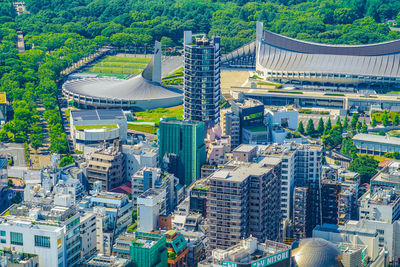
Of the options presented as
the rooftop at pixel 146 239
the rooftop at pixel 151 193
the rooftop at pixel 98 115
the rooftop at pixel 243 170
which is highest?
the rooftop at pixel 243 170

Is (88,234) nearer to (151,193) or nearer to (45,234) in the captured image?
(45,234)

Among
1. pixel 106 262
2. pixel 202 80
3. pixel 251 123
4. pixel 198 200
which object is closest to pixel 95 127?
pixel 202 80

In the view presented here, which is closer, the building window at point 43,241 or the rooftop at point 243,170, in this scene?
the building window at point 43,241

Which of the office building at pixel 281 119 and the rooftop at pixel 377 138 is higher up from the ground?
the office building at pixel 281 119

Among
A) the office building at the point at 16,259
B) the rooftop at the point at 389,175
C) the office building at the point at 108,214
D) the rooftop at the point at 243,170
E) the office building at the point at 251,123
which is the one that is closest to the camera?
the office building at the point at 16,259

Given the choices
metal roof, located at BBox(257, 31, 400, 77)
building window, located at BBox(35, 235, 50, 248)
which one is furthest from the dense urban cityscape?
metal roof, located at BBox(257, 31, 400, 77)

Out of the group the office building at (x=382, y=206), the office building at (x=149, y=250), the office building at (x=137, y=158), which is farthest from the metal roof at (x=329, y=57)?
the office building at (x=149, y=250)

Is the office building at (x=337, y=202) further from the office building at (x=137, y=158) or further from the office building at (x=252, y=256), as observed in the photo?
the office building at (x=252, y=256)
